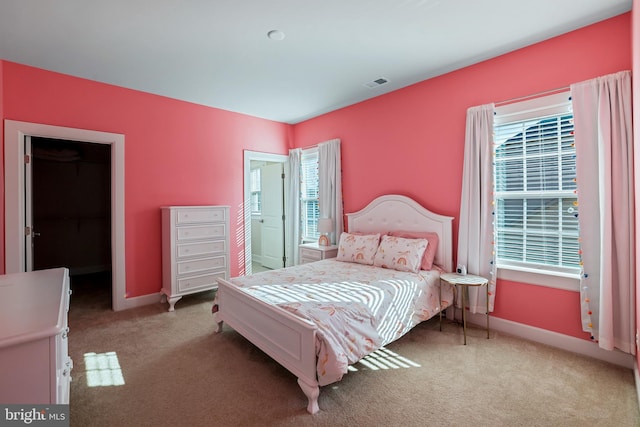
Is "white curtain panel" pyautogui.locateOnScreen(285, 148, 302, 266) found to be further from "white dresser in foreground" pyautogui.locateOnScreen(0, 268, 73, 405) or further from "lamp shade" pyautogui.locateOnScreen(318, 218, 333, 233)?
"white dresser in foreground" pyautogui.locateOnScreen(0, 268, 73, 405)

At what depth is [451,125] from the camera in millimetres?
3344

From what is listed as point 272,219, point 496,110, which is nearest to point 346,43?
point 496,110

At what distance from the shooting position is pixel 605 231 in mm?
2316

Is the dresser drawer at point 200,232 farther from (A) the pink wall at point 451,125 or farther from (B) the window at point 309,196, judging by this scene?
(A) the pink wall at point 451,125

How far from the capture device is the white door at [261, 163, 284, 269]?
5646mm

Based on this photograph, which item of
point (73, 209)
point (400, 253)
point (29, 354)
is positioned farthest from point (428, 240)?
point (73, 209)

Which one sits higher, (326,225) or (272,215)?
(272,215)

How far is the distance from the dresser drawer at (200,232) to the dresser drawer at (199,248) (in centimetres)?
8

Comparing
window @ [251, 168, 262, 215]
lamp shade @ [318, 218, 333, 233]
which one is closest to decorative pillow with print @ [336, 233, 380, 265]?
lamp shade @ [318, 218, 333, 233]

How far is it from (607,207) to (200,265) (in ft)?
14.1

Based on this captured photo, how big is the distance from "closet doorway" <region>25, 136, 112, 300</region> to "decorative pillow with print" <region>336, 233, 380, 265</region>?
4021 mm

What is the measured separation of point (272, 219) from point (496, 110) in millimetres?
4141

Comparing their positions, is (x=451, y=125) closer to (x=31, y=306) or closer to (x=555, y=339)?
(x=555, y=339)

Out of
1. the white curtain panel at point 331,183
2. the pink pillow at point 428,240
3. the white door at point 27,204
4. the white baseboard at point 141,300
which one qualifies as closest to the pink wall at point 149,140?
the white baseboard at point 141,300
